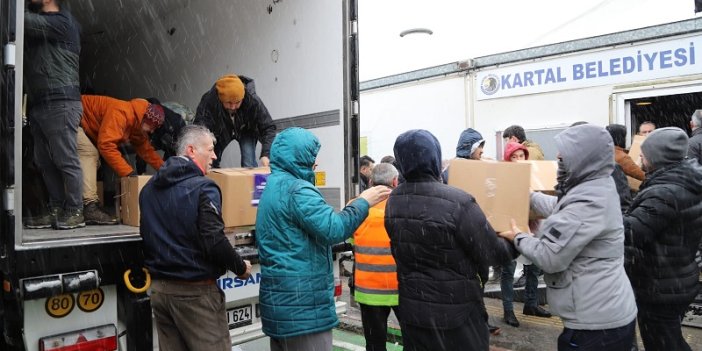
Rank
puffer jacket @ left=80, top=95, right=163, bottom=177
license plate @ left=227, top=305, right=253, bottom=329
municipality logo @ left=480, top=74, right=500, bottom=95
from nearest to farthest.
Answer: license plate @ left=227, top=305, right=253, bottom=329 < puffer jacket @ left=80, top=95, right=163, bottom=177 < municipality logo @ left=480, top=74, right=500, bottom=95

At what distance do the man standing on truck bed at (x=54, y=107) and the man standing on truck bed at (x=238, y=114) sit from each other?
1.13 metres

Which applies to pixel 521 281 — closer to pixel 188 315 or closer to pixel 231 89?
pixel 231 89

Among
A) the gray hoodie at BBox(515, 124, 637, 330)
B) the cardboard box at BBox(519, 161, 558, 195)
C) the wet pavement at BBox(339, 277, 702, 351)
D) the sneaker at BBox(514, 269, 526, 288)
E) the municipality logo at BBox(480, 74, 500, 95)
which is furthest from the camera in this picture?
the municipality logo at BBox(480, 74, 500, 95)

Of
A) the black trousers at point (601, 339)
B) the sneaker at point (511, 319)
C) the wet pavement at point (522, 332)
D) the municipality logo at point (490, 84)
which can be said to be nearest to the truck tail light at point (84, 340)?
the black trousers at point (601, 339)

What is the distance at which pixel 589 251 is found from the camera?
2.43 meters

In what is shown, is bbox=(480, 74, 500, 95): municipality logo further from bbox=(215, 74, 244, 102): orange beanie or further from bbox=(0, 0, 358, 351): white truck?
bbox=(215, 74, 244, 102): orange beanie

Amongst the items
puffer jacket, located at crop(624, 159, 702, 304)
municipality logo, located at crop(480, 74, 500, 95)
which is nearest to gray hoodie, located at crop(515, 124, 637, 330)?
puffer jacket, located at crop(624, 159, 702, 304)

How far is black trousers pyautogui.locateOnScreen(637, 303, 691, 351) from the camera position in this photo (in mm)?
2988

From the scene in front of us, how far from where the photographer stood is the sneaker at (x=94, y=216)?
370cm

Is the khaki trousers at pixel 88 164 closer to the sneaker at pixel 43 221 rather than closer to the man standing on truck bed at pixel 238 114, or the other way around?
the sneaker at pixel 43 221

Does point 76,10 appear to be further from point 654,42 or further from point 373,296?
point 654,42

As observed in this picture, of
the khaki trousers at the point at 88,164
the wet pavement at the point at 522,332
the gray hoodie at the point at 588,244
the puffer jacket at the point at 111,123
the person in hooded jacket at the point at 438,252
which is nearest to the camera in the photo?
the gray hoodie at the point at 588,244

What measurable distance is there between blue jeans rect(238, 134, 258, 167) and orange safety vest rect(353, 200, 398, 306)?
1.47m

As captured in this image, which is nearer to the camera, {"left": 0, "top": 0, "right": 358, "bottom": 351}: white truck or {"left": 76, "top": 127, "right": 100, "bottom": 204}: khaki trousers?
{"left": 0, "top": 0, "right": 358, "bottom": 351}: white truck
